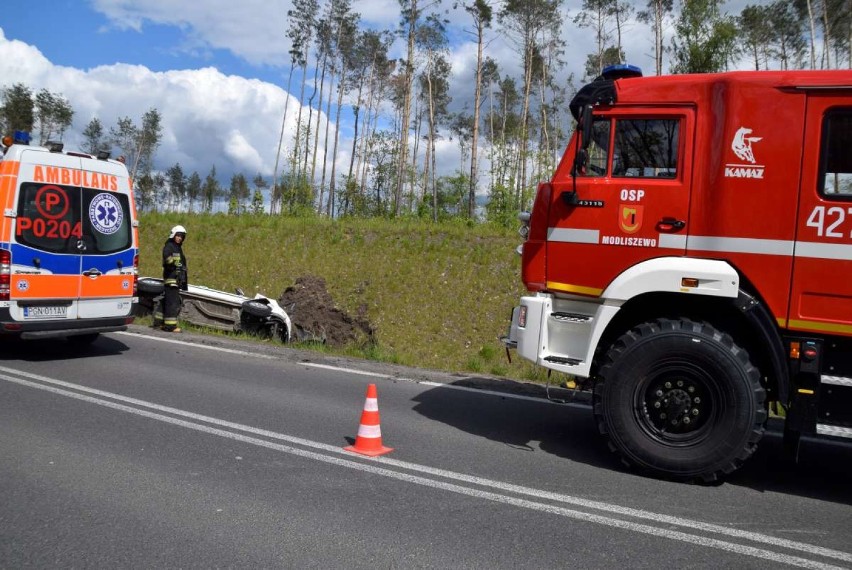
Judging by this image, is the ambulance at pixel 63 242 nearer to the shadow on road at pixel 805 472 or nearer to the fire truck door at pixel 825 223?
the shadow on road at pixel 805 472

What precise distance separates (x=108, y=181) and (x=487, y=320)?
28.4 ft

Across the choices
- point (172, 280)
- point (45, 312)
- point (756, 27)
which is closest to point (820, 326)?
point (45, 312)

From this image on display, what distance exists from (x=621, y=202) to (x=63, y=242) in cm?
755

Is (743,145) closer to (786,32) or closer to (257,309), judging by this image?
(257,309)

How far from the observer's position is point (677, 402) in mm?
5148

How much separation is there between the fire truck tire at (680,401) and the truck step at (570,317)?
0.40 m

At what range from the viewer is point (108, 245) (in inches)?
374

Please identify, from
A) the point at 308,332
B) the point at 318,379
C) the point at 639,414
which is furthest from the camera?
the point at 308,332

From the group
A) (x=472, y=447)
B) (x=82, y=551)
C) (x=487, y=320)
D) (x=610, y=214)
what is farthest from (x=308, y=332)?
(x=82, y=551)

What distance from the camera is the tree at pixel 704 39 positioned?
21686mm

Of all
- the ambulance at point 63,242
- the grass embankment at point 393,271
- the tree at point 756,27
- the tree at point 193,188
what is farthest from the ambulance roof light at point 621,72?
the tree at point 193,188

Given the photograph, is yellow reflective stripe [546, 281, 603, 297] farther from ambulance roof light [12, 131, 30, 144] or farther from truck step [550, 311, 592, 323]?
ambulance roof light [12, 131, 30, 144]

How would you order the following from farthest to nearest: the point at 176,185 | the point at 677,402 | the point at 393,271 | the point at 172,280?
the point at 176,185 < the point at 393,271 < the point at 172,280 < the point at 677,402

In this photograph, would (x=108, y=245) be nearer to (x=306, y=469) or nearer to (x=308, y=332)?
(x=308, y=332)
